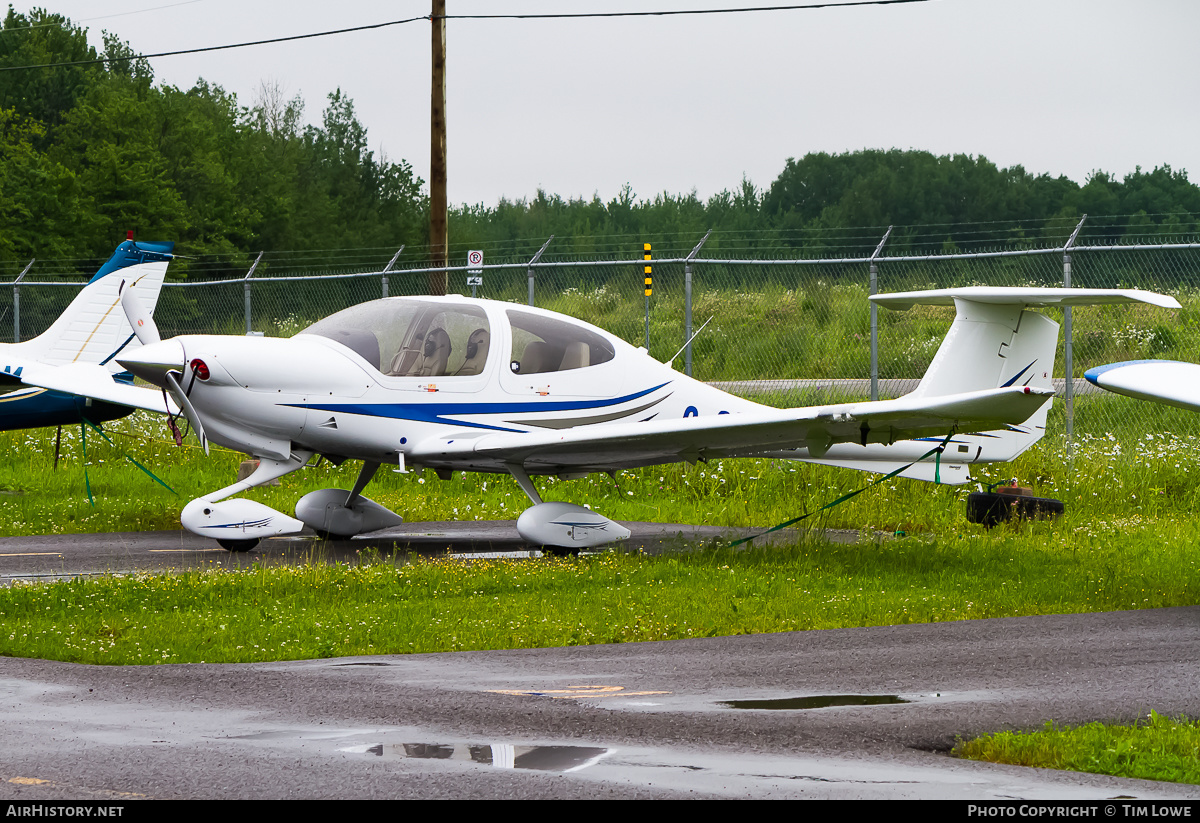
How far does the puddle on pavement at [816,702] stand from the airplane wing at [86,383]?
9050 mm

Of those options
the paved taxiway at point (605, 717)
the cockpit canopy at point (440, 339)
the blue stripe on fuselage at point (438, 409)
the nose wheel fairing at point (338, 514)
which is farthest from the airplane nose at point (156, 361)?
the paved taxiway at point (605, 717)

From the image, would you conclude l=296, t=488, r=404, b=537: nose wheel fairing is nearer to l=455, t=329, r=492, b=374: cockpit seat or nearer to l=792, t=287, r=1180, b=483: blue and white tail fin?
l=455, t=329, r=492, b=374: cockpit seat

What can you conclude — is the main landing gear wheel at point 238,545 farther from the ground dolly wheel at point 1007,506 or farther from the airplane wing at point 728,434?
the ground dolly wheel at point 1007,506

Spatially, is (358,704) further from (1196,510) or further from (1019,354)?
(1196,510)

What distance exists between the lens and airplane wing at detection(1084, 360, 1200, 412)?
343 inches

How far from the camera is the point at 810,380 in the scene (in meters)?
18.7

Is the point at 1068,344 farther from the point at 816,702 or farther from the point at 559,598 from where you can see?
the point at 816,702

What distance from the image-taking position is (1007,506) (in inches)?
526

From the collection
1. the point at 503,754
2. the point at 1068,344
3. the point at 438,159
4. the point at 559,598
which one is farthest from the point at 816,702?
the point at 438,159

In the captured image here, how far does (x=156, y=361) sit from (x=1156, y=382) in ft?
25.3

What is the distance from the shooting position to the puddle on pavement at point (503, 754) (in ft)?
16.6

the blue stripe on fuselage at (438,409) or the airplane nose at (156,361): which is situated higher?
the airplane nose at (156,361)
